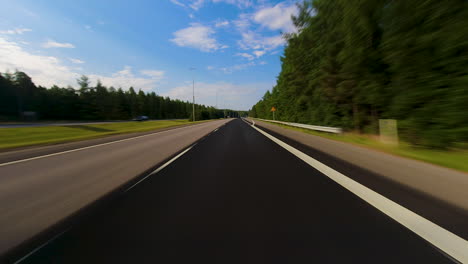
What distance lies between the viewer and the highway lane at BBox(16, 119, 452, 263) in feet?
6.37

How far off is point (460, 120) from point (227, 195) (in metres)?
7.48

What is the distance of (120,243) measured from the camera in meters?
2.17

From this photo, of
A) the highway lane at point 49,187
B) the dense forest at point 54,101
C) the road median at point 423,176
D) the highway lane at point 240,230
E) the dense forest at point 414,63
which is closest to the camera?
the highway lane at point 240,230

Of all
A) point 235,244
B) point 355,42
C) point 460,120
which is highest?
point 355,42

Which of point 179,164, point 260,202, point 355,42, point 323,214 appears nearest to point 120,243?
point 260,202

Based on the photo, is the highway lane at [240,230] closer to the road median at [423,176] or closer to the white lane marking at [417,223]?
the white lane marking at [417,223]

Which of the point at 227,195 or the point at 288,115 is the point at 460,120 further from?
the point at 288,115

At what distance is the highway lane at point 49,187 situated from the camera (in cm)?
254

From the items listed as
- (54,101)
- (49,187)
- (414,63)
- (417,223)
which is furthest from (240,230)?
(54,101)

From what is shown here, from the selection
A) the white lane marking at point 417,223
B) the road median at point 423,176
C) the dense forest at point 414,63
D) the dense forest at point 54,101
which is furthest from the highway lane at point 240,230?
the dense forest at point 54,101

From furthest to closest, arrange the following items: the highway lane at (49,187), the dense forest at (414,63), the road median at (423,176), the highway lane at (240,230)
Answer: the dense forest at (414,63) < the road median at (423,176) < the highway lane at (49,187) < the highway lane at (240,230)

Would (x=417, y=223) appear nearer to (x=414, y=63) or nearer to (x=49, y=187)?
(x=49, y=187)

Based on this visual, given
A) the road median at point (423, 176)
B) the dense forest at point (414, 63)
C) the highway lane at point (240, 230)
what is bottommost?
the highway lane at point (240, 230)

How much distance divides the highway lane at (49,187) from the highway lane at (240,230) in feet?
1.91
